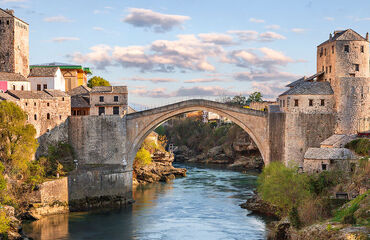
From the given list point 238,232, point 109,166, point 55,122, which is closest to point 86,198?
point 109,166

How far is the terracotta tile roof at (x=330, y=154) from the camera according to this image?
4044 centimetres

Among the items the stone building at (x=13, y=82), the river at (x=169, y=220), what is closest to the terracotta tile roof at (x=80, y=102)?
Answer: the stone building at (x=13, y=82)

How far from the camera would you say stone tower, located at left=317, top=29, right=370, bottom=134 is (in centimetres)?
4475

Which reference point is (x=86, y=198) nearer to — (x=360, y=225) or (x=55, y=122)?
(x=55, y=122)

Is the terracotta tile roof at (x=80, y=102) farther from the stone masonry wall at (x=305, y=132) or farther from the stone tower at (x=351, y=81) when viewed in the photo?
the stone tower at (x=351, y=81)

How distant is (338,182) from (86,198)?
2063 centimetres

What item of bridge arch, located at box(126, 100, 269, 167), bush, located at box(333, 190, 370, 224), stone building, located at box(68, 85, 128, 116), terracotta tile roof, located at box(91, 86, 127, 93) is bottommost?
bush, located at box(333, 190, 370, 224)

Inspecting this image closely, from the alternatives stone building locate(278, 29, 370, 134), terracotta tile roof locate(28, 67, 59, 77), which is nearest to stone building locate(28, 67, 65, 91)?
terracotta tile roof locate(28, 67, 59, 77)

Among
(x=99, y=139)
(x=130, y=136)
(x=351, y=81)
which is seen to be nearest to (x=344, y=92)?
(x=351, y=81)

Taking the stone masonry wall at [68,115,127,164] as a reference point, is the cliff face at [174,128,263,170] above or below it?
below

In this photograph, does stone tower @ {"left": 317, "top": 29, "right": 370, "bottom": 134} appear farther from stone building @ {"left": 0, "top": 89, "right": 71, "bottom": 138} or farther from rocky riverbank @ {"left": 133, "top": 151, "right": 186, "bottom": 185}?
stone building @ {"left": 0, "top": 89, "right": 71, "bottom": 138}

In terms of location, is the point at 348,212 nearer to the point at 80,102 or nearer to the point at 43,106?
the point at 43,106

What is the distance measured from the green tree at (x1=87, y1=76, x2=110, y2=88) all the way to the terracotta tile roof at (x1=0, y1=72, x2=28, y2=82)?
17926 mm

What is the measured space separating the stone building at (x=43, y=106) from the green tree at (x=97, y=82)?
20.9 metres
